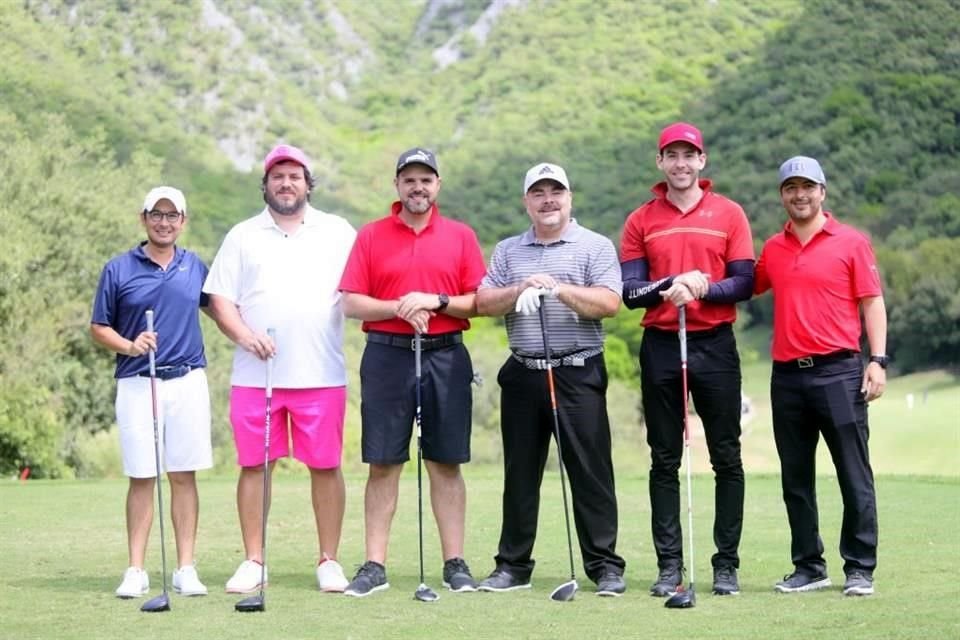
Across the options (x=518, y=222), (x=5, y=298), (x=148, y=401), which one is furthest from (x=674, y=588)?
(x=518, y=222)

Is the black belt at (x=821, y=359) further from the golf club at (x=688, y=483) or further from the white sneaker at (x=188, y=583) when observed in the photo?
the white sneaker at (x=188, y=583)

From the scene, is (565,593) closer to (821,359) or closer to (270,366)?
(821,359)

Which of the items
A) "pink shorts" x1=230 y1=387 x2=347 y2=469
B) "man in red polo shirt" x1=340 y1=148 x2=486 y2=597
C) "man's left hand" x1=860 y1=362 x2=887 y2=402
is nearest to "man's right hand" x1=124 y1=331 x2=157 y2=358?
"pink shorts" x1=230 y1=387 x2=347 y2=469

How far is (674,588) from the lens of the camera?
7.41m

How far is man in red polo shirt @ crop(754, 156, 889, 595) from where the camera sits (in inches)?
293

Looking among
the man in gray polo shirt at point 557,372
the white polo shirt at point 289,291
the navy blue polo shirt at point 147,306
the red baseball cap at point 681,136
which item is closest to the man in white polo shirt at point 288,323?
the white polo shirt at point 289,291

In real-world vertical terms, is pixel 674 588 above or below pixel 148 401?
below

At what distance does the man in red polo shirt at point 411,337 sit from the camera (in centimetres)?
777

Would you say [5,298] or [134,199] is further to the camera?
[134,199]

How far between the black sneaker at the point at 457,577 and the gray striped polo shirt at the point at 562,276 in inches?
45.3

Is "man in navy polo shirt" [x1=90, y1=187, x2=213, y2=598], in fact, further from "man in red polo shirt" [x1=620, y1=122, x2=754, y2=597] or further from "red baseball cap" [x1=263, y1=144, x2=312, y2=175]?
"man in red polo shirt" [x1=620, y1=122, x2=754, y2=597]

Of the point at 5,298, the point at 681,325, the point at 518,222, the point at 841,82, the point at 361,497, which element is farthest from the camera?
the point at 841,82

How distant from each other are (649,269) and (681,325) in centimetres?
50

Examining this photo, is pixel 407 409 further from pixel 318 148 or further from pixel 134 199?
pixel 318 148
